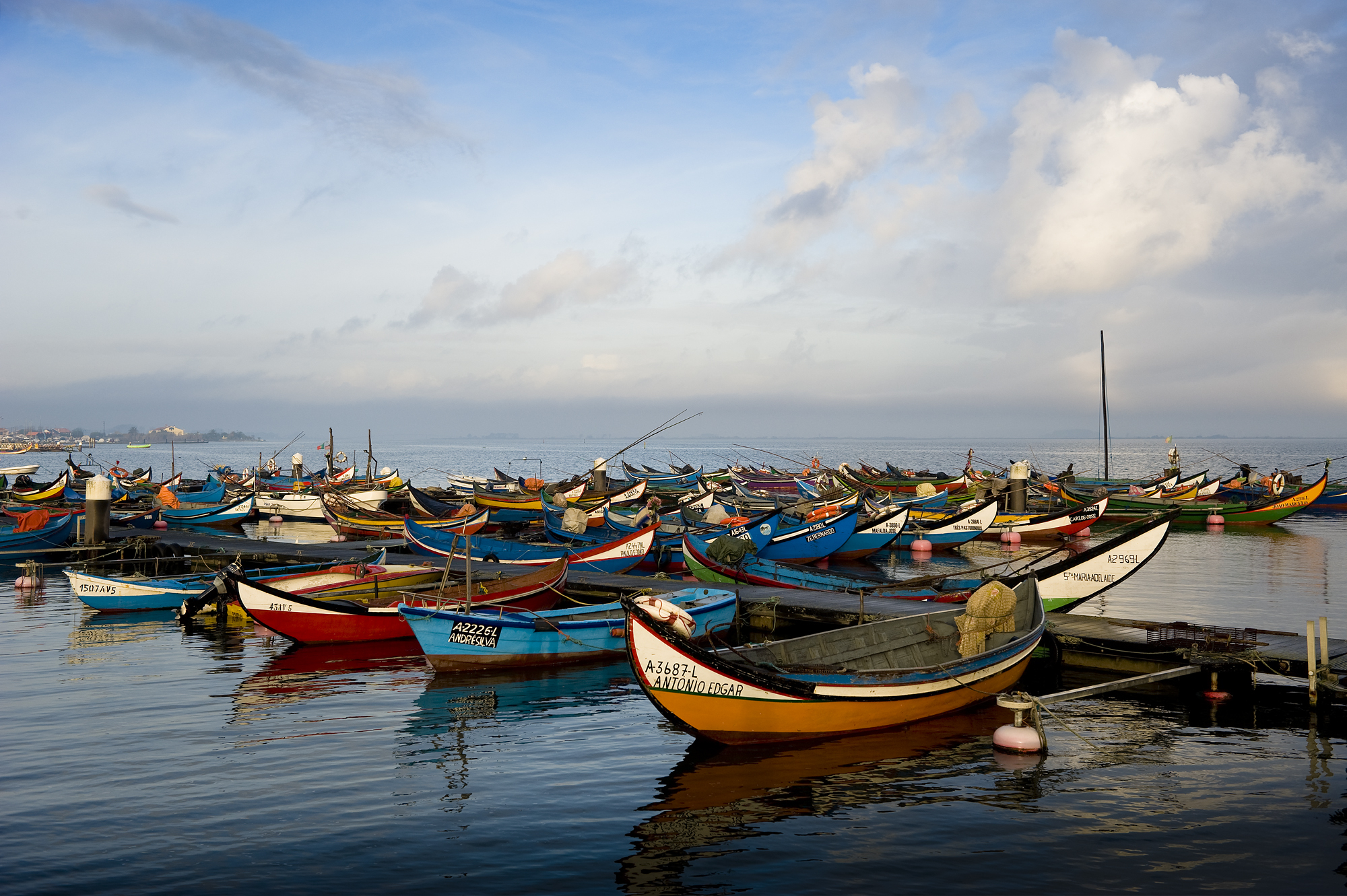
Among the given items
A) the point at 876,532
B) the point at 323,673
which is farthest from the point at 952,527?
the point at 323,673

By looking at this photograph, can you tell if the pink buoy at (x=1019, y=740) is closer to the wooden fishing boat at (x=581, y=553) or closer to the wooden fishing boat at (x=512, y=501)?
the wooden fishing boat at (x=581, y=553)

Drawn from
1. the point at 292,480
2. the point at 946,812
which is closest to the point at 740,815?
the point at 946,812

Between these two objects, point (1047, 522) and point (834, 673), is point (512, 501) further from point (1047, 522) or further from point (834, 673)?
point (834, 673)

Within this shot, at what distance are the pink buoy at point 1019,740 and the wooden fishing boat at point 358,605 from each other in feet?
34.6

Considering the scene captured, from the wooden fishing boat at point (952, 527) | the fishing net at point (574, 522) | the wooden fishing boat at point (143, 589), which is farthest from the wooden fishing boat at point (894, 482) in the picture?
the wooden fishing boat at point (143, 589)

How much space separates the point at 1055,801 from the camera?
1094 centimetres

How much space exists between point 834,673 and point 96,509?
29.4m

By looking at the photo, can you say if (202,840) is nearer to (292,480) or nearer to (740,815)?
(740,815)

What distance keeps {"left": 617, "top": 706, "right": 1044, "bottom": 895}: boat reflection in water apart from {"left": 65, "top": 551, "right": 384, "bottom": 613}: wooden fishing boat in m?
14.5

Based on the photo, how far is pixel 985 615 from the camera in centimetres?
1505

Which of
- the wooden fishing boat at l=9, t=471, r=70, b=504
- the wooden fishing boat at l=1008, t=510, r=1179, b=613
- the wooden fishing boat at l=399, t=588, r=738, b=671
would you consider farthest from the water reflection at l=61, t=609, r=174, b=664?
the wooden fishing boat at l=9, t=471, r=70, b=504

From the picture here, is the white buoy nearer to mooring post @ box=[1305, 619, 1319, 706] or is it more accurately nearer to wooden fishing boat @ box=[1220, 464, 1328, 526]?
mooring post @ box=[1305, 619, 1319, 706]

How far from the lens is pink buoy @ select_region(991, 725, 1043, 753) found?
1248cm

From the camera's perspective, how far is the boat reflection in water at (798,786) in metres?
9.71
